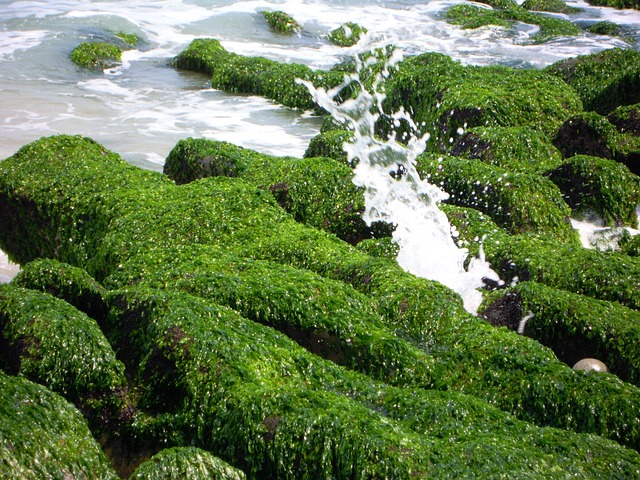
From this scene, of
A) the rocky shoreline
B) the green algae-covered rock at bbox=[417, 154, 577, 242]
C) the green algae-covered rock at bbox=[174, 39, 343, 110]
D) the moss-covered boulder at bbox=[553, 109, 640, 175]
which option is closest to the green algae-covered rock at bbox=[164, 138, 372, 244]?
the rocky shoreline

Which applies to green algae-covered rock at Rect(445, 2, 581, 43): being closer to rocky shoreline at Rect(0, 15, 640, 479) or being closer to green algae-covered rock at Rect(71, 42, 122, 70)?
green algae-covered rock at Rect(71, 42, 122, 70)

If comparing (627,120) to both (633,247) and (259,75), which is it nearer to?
(633,247)

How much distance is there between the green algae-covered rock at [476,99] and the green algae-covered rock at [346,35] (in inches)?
233

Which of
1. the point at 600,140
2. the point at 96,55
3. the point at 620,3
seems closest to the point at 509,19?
the point at 620,3

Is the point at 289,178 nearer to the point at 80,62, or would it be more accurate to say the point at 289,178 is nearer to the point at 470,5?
the point at 80,62

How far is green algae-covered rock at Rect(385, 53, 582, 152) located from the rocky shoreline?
979 millimetres

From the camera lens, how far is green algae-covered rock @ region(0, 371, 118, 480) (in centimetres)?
265

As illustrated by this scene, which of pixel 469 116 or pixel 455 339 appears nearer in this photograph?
pixel 455 339

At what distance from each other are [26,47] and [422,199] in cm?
966

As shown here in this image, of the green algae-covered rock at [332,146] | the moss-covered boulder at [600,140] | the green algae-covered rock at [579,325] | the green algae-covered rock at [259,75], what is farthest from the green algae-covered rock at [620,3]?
the green algae-covered rock at [579,325]

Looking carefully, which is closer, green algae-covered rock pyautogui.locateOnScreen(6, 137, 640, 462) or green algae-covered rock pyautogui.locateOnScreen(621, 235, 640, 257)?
green algae-covered rock pyautogui.locateOnScreen(6, 137, 640, 462)

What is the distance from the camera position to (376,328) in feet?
12.7

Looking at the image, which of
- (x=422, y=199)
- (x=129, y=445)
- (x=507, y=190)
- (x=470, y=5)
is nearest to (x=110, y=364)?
(x=129, y=445)

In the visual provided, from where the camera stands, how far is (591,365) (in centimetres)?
380
